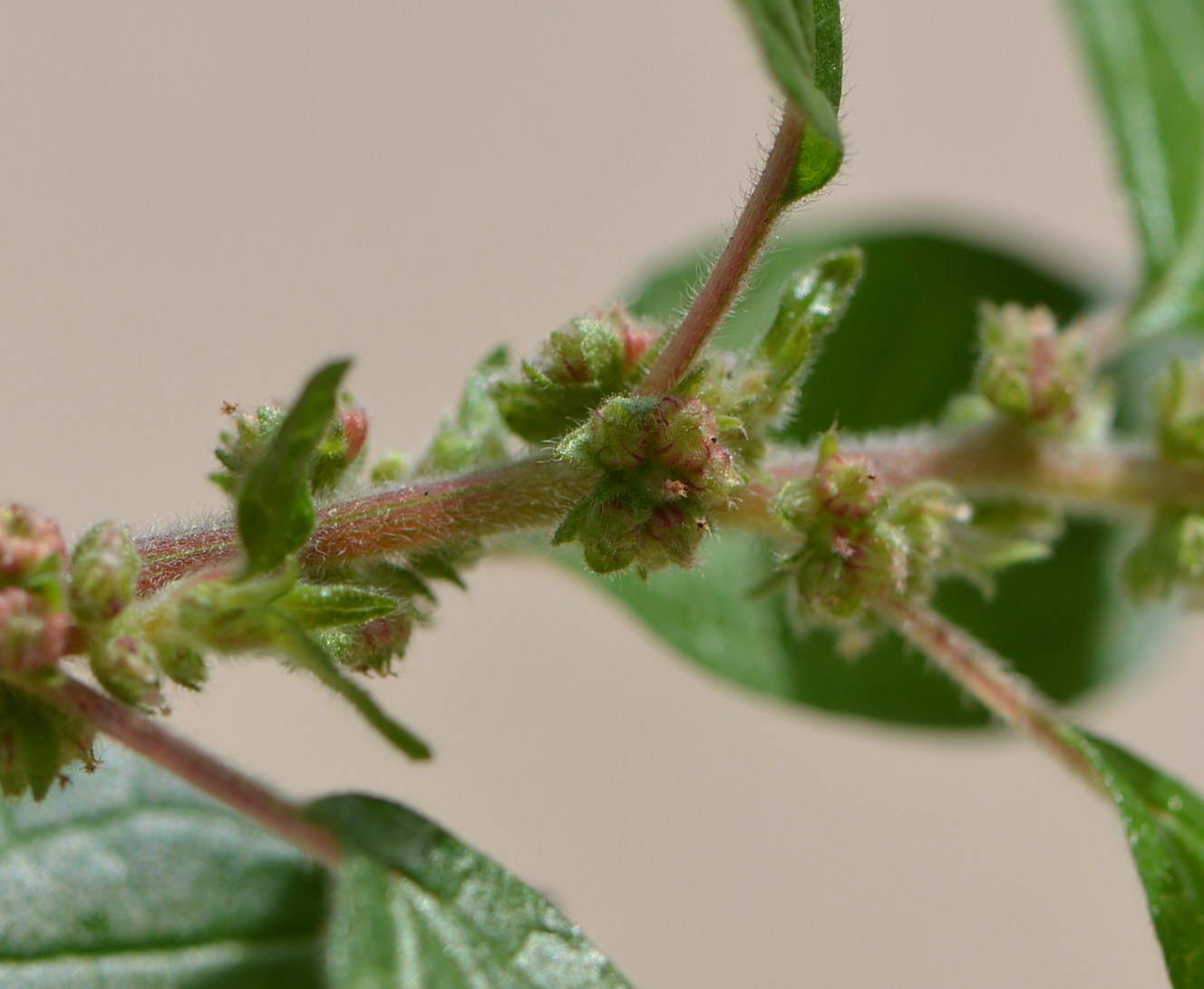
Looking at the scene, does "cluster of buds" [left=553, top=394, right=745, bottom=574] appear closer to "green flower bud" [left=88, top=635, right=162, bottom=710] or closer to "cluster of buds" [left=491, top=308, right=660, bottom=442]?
"cluster of buds" [left=491, top=308, right=660, bottom=442]

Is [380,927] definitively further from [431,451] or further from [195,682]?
[431,451]

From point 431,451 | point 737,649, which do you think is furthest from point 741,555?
point 431,451

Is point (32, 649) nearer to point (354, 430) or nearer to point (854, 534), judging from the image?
point (354, 430)

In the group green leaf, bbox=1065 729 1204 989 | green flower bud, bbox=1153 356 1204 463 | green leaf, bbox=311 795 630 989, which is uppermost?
green flower bud, bbox=1153 356 1204 463

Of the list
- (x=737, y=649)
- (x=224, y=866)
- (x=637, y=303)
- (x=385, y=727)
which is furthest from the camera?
(x=637, y=303)

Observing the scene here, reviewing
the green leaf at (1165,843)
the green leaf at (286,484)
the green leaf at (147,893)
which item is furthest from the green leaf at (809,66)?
the green leaf at (147,893)

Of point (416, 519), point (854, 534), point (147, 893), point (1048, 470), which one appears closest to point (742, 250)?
point (854, 534)

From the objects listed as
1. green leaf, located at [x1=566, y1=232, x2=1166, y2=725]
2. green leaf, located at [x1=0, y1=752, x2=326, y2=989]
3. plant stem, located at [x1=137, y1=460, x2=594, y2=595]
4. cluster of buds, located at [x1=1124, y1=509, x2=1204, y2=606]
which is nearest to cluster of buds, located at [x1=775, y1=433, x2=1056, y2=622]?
plant stem, located at [x1=137, y1=460, x2=594, y2=595]
